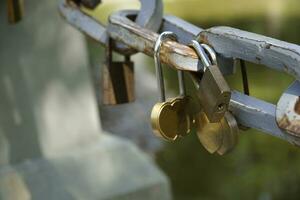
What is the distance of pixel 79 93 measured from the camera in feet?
5.90

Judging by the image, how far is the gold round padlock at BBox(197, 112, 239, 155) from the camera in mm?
677

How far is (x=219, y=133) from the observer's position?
0.70 m

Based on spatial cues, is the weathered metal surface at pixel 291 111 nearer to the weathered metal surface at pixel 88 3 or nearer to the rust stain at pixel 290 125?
the rust stain at pixel 290 125

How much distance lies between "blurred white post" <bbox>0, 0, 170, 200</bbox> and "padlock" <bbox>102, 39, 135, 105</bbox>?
0.69 meters

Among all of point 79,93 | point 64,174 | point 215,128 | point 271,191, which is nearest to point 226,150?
point 215,128

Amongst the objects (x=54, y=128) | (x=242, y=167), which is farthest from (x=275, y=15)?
(x=54, y=128)

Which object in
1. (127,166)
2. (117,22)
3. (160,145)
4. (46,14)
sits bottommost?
(160,145)

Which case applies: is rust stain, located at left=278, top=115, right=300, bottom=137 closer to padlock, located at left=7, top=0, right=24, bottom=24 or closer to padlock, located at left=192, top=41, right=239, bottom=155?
padlock, located at left=192, top=41, right=239, bottom=155

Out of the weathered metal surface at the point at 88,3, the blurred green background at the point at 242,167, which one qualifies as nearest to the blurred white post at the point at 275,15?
the blurred green background at the point at 242,167

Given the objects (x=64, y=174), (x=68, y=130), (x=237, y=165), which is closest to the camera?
(x=64, y=174)

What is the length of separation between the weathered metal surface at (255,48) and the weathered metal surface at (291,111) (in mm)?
19

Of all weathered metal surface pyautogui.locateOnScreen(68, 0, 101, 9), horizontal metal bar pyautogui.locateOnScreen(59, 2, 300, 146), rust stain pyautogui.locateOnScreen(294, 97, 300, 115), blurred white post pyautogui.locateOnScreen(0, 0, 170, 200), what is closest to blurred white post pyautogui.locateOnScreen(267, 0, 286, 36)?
blurred white post pyautogui.locateOnScreen(0, 0, 170, 200)

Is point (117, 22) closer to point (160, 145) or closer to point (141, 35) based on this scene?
point (141, 35)

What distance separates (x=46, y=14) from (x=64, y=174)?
49cm
